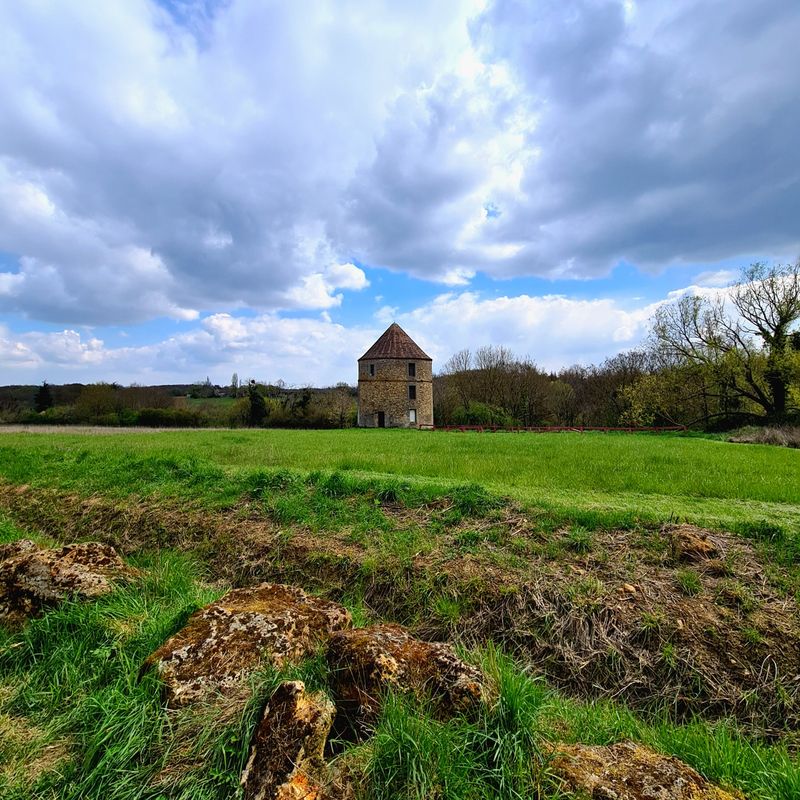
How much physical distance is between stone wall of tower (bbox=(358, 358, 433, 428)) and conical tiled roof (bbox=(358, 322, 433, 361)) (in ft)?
1.62

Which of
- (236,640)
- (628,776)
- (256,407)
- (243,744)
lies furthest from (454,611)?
(256,407)

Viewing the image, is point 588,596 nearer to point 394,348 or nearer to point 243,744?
point 243,744

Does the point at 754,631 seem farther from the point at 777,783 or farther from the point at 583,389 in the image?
the point at 583,389

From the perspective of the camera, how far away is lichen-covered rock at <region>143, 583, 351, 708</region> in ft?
10.7

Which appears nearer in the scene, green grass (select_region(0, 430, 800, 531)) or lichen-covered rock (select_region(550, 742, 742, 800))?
lichen-covered rock (select_region(550, 742, 742, 800))

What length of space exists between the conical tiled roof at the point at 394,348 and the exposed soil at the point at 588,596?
35.7 metres

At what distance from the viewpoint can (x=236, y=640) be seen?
3611mm

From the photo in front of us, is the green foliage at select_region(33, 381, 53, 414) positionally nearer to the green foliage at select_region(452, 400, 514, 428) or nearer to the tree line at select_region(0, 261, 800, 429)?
the tree line at select_region(0, 261, 800, 429)

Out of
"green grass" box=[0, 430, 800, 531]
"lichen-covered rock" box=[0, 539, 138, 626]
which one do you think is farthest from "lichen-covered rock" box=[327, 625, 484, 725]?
"green grass" box=[0, 430, 800, 531]

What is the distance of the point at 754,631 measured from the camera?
15.5ft

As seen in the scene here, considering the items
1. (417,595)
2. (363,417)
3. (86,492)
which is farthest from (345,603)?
(363,417)

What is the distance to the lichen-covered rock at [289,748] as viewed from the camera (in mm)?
2447

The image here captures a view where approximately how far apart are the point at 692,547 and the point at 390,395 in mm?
37126

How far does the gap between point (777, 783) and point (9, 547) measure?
822 cm
